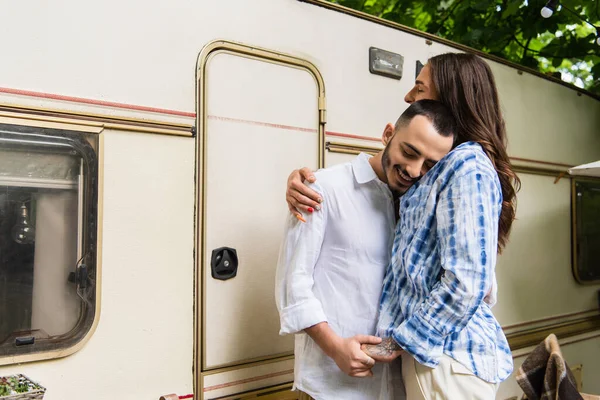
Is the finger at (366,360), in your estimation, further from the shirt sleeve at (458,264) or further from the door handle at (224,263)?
the door handle at (224,263)

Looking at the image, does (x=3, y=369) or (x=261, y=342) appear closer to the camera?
(x=3, y=369)

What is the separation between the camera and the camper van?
193 cm

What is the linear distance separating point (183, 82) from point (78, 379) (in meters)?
1.13

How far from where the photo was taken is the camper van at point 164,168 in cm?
193

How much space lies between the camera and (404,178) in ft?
6.08

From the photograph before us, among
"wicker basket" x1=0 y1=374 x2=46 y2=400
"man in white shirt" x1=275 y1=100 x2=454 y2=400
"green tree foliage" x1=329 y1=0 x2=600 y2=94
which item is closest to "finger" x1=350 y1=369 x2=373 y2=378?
"man in white shirt" x1=275 y1=100 x2=454 y2=400

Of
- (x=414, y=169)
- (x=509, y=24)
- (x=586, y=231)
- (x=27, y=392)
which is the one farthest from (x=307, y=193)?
(x=509, y=24)

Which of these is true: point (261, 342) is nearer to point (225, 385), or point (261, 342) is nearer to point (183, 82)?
point (225, 385)

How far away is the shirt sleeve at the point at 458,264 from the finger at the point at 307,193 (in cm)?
39

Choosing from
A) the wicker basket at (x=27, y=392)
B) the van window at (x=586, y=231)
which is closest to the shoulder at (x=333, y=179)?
the wicker basket at (x=27, y=392)

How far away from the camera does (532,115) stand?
389 centimetres

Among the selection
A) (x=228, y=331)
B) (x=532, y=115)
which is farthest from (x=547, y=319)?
(x=228, y=331)

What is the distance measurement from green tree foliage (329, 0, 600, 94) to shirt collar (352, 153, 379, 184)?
287cm

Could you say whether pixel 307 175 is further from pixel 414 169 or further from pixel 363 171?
pixel 414 169
